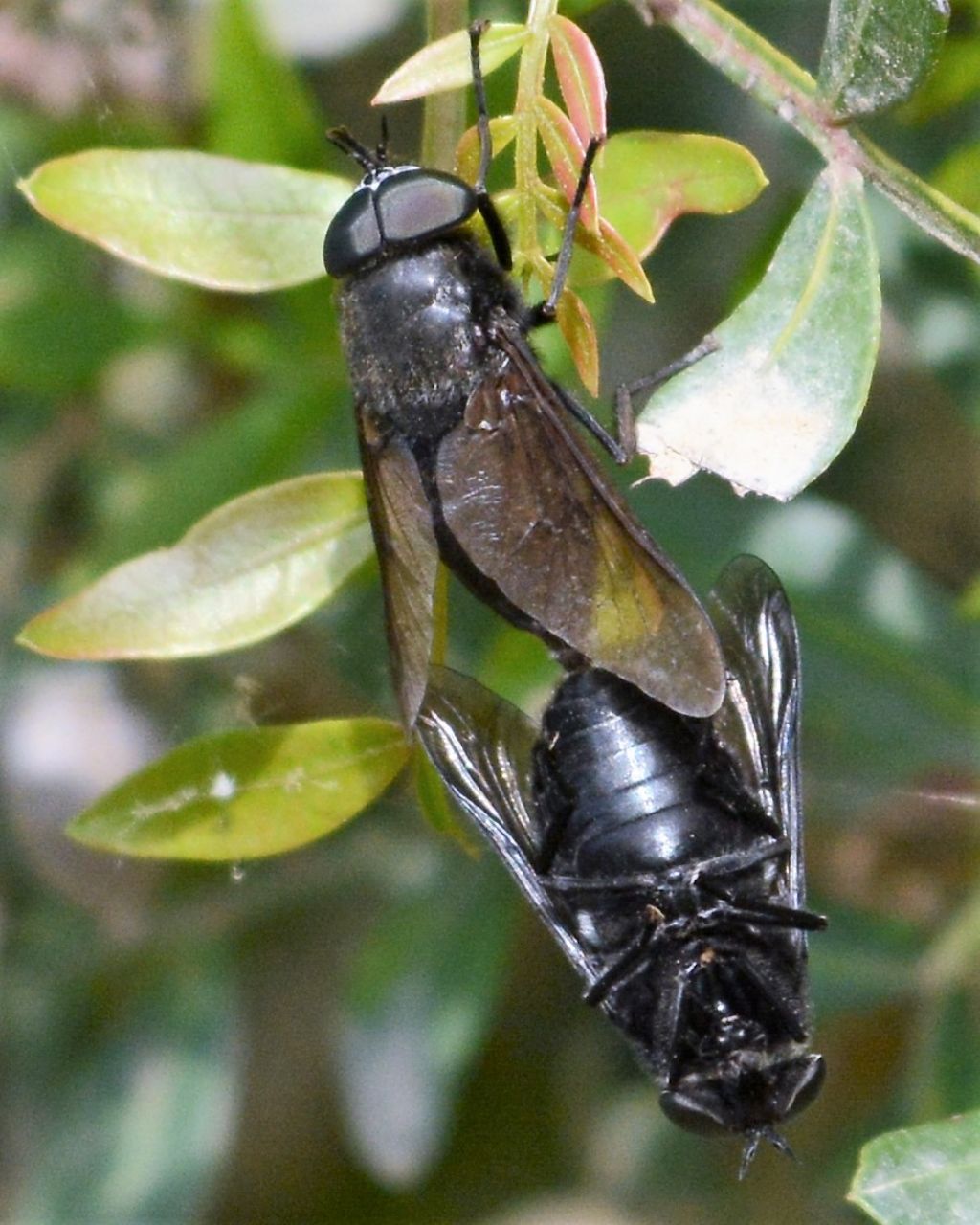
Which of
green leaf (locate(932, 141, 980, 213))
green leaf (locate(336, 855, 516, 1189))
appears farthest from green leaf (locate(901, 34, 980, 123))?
green leaf (locate(336, 855, 516, 1189))

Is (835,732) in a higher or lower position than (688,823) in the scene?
lower

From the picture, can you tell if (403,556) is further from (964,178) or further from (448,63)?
(964,178)

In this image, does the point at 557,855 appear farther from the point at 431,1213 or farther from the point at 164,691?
the point at 431,1213

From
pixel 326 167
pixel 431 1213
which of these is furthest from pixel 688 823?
pixel 431 1213

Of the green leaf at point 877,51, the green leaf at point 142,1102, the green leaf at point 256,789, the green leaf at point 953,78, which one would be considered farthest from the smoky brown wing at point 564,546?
the green leaf at point 142,1102

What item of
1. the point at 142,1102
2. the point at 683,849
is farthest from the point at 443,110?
the point at 142,1102

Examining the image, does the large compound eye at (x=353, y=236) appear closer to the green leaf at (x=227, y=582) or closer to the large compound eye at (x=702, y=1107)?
the green leaf at (x=227, y=582)
